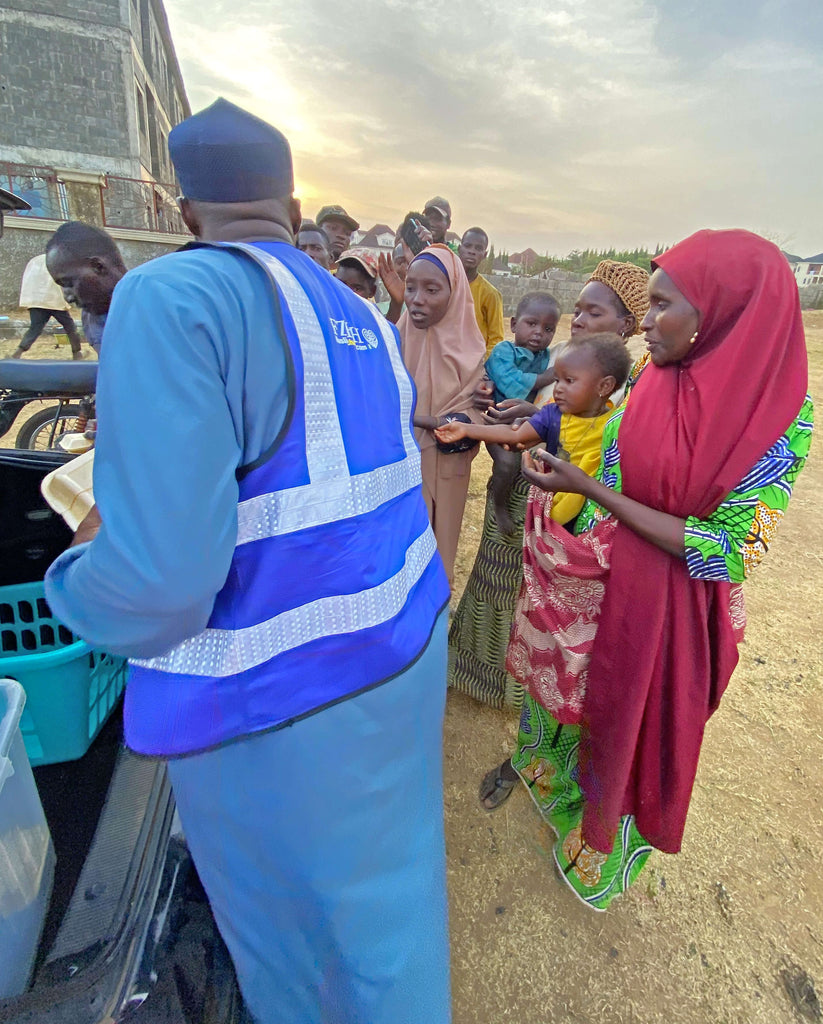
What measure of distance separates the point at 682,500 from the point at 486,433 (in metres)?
0.87

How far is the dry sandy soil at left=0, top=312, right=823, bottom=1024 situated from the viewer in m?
1.60

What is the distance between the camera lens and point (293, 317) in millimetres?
811

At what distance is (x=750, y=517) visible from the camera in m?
1.30

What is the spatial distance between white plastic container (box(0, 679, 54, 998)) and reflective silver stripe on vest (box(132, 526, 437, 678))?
0.68 feet

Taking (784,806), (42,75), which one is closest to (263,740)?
(784,806)

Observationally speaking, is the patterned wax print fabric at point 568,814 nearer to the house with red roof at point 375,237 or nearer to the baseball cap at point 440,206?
the baseball cap at point 440,206

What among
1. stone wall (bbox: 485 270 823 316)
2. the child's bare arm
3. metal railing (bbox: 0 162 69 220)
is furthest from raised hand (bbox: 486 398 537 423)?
metal railing (bbox: 0 162 69 220)

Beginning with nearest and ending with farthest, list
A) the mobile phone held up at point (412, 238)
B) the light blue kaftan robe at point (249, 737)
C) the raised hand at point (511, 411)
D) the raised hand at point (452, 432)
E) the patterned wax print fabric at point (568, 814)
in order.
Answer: the light blue kaftan robe at point (249, 737)
the patterned wax print fabric at point (568, 814)
the raised hand at point (452, 432)
the raised hand at point (511, 411)
the mobile phone held up at point (412, 238)

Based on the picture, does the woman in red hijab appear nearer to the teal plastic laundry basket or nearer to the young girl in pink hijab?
the young girl in pink hijab

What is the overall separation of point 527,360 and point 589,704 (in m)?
1.57

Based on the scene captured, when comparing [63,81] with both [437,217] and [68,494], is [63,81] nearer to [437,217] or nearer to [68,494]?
[437,217]

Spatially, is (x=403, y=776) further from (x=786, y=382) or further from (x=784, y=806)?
(x=784, y=806)

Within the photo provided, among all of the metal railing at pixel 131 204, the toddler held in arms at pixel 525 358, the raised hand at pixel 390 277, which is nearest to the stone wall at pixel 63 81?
the metal railing at pixel 131 204

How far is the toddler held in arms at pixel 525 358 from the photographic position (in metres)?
2.46
